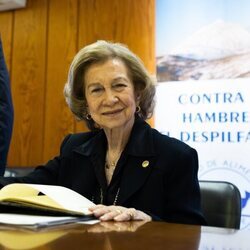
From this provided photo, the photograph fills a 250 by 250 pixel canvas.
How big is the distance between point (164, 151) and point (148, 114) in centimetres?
34

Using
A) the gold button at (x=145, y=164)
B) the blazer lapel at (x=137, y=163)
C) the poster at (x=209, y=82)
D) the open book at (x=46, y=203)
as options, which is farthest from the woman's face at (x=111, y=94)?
the poster at (x=209, y=82)

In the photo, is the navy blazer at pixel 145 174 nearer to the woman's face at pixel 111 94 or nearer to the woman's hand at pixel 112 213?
the woman's face at pixel 111 94

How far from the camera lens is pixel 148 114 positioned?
1.90m

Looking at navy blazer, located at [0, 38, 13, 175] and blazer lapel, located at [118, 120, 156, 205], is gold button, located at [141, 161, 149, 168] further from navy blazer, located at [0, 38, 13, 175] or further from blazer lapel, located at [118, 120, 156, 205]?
navy blazer, located at [0, 38, 13, 175]

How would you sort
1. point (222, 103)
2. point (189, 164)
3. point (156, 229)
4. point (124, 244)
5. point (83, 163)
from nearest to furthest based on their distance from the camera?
→ point (124, 244) → point (156, 229) → point (189, 164) → point (83, 163) → point (222, 103)

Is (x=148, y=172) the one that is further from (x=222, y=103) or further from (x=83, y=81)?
(x=222, y=103)

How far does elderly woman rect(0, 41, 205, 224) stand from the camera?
1.51m

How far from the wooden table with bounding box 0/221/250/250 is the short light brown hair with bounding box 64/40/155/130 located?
973mm

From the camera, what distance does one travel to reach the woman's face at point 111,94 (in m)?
1.71

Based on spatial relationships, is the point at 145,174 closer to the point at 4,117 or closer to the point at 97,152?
the point at 97,152

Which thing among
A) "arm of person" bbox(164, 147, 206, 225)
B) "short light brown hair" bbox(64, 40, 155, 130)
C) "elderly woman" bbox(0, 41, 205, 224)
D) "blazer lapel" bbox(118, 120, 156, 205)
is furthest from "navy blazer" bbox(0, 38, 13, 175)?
"arm of person" bbox(164, 147, 206, 225)

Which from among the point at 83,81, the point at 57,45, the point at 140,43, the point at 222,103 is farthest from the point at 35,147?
the point at 83,81

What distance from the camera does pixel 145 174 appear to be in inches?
61.4

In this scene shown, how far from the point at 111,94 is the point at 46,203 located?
77 cm
